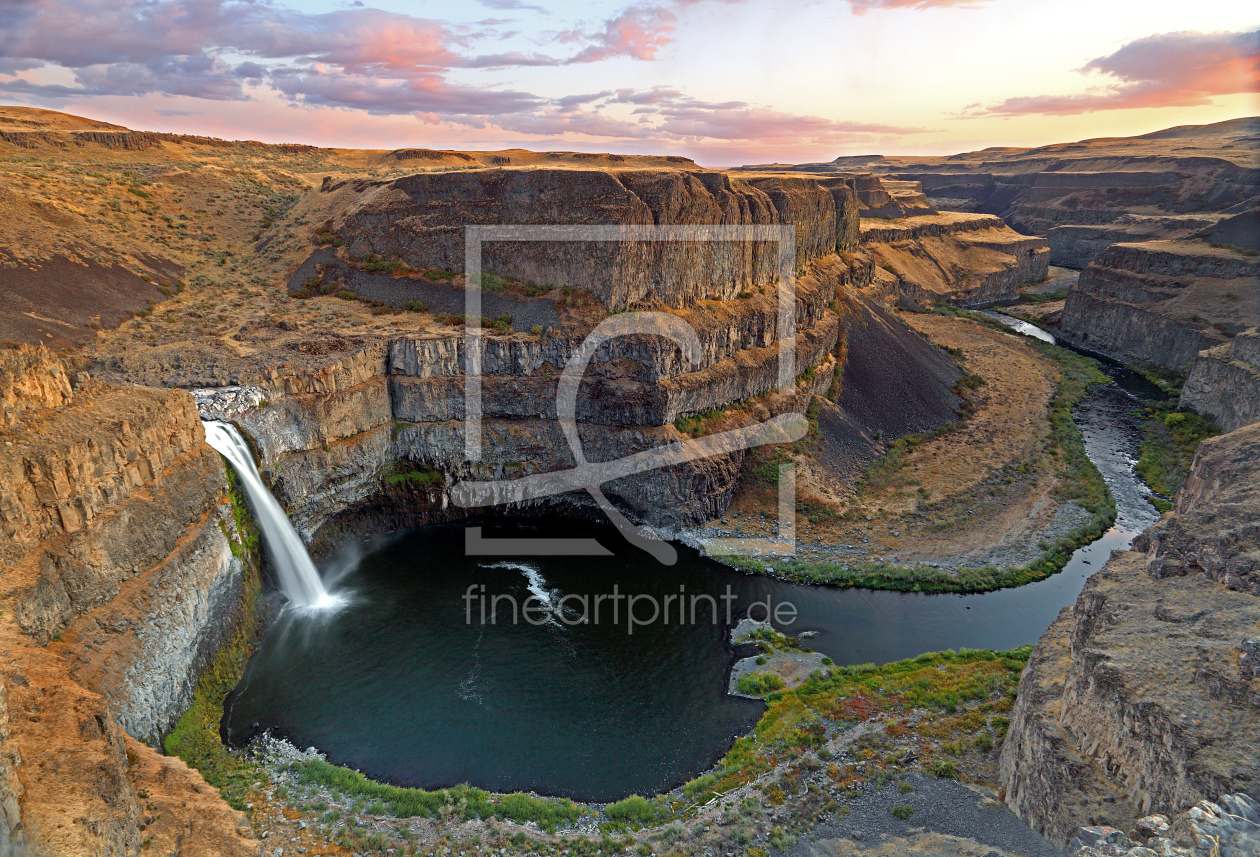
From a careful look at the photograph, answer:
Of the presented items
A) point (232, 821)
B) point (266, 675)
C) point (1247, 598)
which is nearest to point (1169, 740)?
point (1247, 598)

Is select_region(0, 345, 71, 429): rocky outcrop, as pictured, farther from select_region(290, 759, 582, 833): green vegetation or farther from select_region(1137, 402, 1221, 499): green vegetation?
select_region(1137, 402, 1221, 499): green vegetation

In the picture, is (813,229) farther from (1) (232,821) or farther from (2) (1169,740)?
(1) (232,821)

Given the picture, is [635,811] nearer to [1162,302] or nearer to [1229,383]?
[1229,383]

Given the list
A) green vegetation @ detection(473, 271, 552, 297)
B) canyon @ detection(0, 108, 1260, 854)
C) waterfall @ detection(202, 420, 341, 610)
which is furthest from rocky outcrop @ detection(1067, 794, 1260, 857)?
green vegetation @ detection(473, 271, 552, 297)

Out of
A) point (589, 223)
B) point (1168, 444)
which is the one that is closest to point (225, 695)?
point (589, 223)

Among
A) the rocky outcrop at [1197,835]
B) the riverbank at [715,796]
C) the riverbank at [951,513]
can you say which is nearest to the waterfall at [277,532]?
the riverbank at [715,796]

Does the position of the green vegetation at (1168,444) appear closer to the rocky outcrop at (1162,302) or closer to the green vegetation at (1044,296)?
the rocky outcrop at (1162,302)
